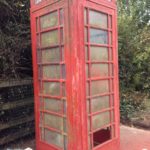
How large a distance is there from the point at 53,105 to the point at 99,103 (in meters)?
0.59

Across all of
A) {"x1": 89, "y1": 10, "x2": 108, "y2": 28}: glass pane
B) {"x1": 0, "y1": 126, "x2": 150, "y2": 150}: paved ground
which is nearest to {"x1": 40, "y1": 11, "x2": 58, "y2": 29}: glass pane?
{"x1": 89, "y1": 10, "x2": 108, "y2": 28}: glass pane

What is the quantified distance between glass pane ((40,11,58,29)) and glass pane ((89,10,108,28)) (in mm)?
424

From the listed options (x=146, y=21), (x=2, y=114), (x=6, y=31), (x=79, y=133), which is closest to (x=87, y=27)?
(x=79, y=133)

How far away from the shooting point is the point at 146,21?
7.73 m

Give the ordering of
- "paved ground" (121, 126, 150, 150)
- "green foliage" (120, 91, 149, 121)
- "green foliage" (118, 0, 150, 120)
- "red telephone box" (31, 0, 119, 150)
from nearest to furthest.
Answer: "red telephone box" (31, 0, 119, 150) → "paved ground" (121, 126, 150, 150) → "green foliage" (120, 91, 149, 121) → "green foliage" (118, 0, 150, 120)

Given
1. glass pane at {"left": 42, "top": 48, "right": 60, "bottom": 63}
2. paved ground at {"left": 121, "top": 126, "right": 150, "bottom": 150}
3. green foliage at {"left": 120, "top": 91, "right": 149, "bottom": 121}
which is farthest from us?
green foliage at {"left": 120, "top": 91, "right": 149, "bottom": 121}

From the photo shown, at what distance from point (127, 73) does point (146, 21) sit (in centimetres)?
214

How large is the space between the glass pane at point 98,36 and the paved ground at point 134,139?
5.62 feet

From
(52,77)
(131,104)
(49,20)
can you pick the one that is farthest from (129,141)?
(49,20)

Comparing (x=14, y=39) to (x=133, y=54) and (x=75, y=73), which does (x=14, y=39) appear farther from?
(x=133, y=54)

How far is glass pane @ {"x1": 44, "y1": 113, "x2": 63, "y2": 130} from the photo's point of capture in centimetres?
310

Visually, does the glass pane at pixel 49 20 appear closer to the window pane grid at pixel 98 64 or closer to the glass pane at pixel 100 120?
the window pane grid at pixel 98 64

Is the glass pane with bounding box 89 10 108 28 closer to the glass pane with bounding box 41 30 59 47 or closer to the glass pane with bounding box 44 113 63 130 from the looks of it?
the glass pane with bounding box 41 30 59 47

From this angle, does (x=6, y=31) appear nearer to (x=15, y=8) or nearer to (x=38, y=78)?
(x=15, y=8)
